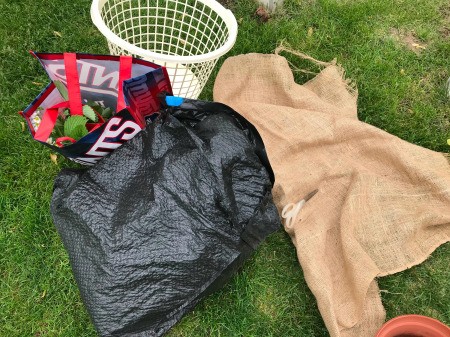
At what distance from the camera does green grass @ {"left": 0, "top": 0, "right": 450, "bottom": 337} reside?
5.05ft

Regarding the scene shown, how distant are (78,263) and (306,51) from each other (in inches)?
A: 56.2

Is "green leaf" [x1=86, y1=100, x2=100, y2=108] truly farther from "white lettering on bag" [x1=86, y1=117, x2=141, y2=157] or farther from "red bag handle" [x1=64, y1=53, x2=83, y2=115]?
"white lettering on bag" [x1=86, y1=117, x2=141, y2=157]

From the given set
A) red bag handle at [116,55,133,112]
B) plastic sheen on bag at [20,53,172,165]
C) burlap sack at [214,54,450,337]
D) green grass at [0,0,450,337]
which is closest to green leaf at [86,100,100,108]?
plastic sheen on bag at [20,53,172,165]

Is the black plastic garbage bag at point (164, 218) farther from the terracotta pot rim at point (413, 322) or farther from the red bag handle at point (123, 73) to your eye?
the terracotta pot rim at point (413, 322)

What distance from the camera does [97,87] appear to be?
149 centimetres

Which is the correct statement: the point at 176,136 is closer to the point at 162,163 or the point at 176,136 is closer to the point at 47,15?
the point at 162,163

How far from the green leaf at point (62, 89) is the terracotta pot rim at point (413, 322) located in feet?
4.00

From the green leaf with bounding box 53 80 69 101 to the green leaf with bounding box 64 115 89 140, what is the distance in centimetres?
7

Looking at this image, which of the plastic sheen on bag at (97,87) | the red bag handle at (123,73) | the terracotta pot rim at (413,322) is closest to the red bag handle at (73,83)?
the plastic sheen on bag at (97,87)

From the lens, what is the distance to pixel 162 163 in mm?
1377

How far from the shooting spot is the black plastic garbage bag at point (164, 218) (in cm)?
130

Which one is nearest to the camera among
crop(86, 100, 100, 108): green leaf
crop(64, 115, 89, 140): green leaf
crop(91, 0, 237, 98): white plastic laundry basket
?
crop(64, 115, 89, 140): green leaf

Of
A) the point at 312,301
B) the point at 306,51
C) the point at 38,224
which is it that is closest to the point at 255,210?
the point at 312,301

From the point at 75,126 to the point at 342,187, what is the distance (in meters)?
1.00
